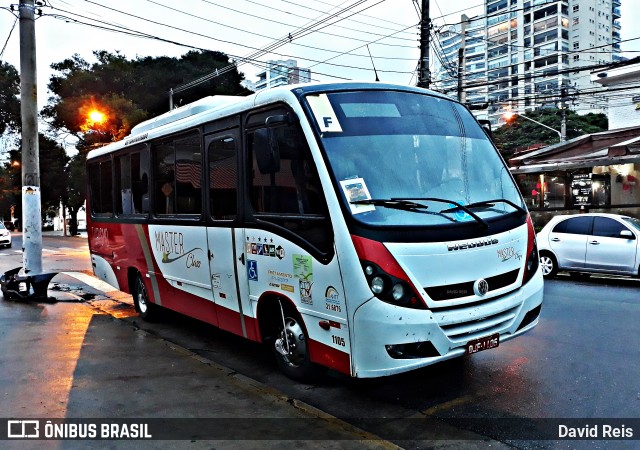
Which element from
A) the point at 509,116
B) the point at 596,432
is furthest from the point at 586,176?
the point at 596,432

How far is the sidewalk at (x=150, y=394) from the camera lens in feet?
13.5

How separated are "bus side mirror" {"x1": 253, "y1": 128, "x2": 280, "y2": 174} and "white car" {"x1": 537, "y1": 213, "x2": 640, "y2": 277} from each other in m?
9.19

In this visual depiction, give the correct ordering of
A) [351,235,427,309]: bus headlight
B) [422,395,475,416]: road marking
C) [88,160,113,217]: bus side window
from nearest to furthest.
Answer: [351,235,427,309]: bus headlight < [422,395,475,416]: road marking < [88,160,113,217]: bus side window

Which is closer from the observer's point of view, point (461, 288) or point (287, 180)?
point (461, 288)

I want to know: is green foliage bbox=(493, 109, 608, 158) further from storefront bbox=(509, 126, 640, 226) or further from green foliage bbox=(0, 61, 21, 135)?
green foliage bbox=(0, 61, 21, 135)

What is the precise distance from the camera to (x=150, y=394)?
508cm

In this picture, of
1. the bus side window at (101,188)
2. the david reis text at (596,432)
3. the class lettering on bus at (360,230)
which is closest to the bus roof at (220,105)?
the class lettering on bus at (360,230)

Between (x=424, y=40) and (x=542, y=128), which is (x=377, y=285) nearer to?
(x=424, y=40)

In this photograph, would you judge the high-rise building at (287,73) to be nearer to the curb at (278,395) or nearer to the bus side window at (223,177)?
the bus side window at (223,177)

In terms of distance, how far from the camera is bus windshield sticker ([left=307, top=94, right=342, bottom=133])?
477cm

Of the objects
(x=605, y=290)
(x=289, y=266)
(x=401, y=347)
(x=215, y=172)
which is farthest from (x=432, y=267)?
(x=605, y=290)

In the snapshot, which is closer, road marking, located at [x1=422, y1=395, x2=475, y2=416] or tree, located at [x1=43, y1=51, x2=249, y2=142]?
road marking, located at [x1=422, y1=395, x2=475, y2=416]

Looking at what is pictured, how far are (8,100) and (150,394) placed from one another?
45.6m

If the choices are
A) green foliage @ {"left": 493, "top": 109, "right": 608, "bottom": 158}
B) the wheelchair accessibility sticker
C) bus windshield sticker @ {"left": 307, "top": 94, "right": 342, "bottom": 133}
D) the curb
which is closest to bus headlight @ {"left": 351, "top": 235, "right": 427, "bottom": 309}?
the curb
